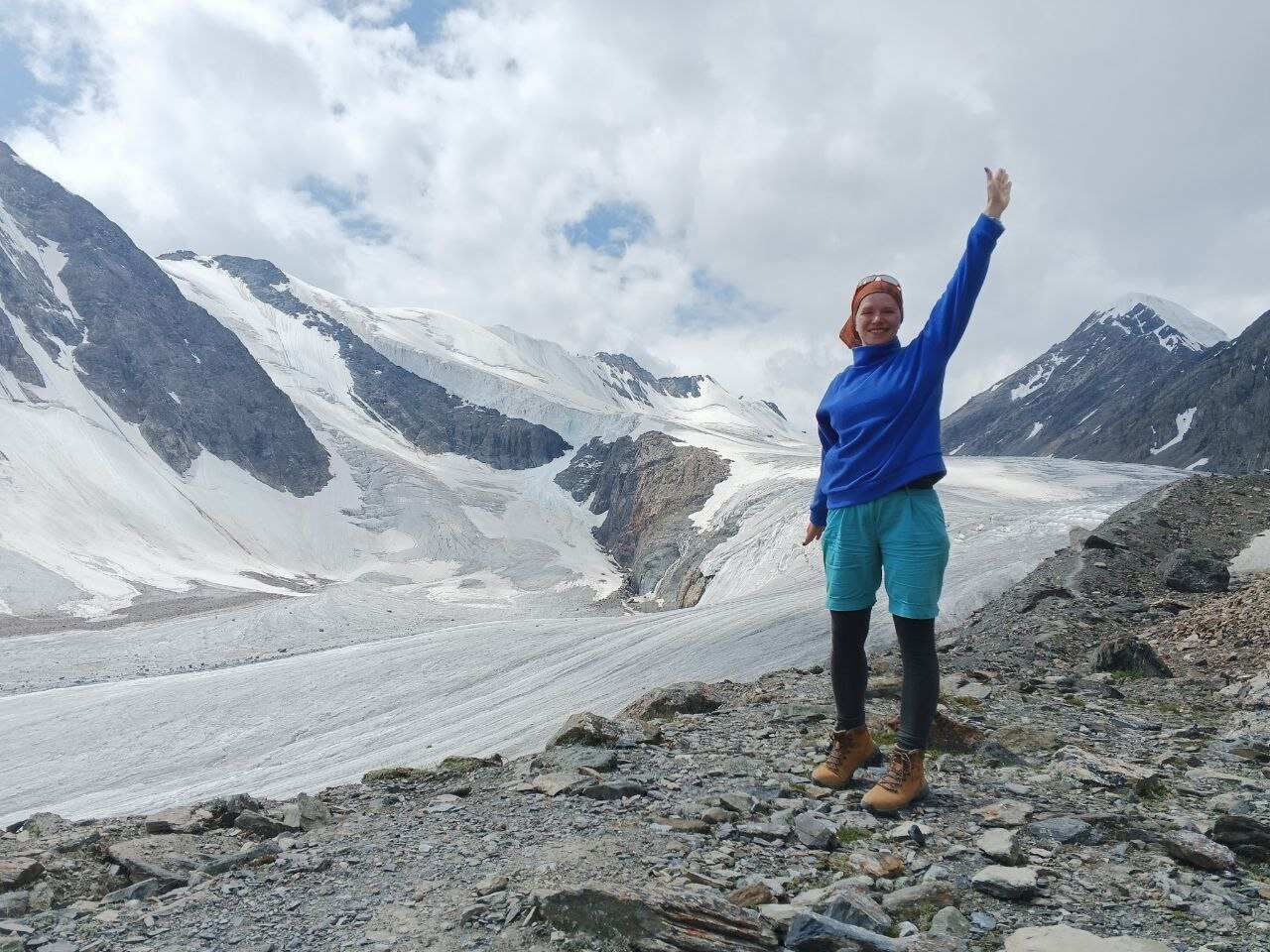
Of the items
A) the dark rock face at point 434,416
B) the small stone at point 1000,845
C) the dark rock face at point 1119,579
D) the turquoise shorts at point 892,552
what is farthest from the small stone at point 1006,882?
the dark rock face at point 434,416

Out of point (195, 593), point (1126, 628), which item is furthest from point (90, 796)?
point (195, 593)

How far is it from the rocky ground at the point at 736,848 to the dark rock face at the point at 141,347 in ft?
306

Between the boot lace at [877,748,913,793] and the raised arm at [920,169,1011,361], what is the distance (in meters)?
2.22

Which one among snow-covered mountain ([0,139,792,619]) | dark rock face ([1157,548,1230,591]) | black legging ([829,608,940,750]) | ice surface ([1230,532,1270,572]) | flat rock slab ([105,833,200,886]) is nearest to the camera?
black legging ([829,608,940,750])

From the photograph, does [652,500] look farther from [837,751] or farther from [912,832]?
[912,832]

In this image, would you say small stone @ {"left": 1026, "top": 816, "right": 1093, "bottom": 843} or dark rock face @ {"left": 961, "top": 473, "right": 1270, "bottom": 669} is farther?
dark rock face @ {"left": 961, "top": 473, "right": 1270, "bottom": 669}

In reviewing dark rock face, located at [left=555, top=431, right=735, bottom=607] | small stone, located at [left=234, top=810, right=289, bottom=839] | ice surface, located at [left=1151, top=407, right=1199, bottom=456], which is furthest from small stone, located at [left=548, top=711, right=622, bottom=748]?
ice surface, located at [left=1151, top=407, right=1199, bottom=456]

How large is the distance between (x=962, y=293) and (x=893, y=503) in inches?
48.0

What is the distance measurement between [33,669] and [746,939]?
36.9 m

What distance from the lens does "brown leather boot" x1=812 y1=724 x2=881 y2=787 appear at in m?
4.88

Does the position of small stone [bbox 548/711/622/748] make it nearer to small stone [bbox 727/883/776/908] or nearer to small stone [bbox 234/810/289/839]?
small stone [bbox 234/810/289/839]

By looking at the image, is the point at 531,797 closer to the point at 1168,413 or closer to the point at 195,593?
the point at 195,593

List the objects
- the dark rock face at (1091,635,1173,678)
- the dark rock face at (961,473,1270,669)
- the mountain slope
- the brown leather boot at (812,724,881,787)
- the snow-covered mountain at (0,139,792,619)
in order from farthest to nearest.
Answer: the mountain slope
the snow-covered mountain at (0,139,792,619)
the dark rock face at (961,473,1270,669)
the dark rock face at (1091,635,1173,678)
the brown leather boot at (812,724,881,787)

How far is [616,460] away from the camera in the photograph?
103 m
